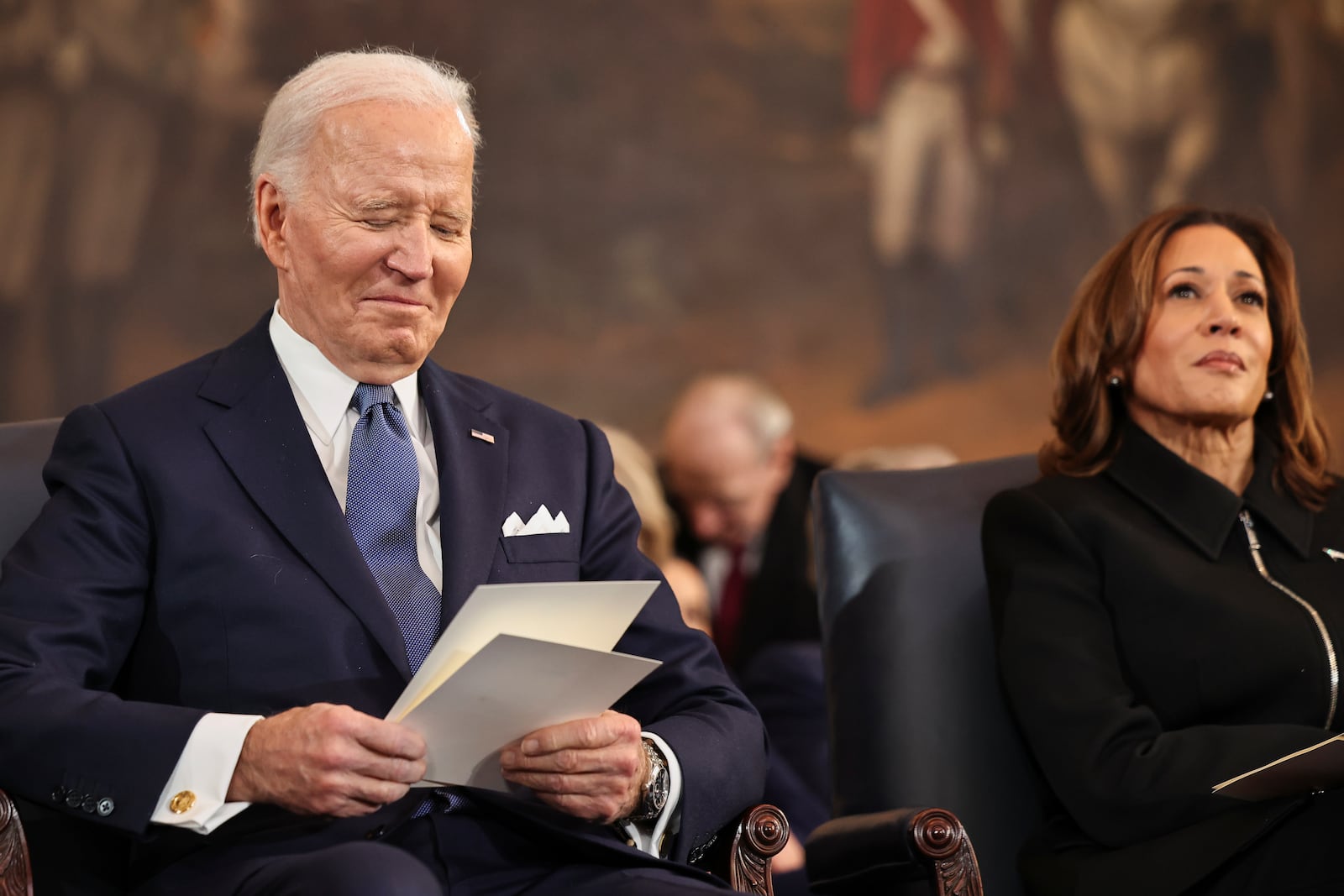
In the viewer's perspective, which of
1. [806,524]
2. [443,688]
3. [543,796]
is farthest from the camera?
[806,524]

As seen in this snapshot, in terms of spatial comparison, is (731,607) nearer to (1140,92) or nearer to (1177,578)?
(1177,578)

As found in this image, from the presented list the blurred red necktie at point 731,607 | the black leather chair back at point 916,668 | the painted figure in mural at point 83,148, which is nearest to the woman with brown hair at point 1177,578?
the black leather chair back at point 916,668

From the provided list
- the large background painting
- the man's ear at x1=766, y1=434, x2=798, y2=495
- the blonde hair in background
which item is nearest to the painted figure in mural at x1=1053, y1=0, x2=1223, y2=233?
the large background painting

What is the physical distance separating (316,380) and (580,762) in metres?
0.67

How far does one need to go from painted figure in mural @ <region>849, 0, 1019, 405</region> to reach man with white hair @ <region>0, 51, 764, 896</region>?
5726mm

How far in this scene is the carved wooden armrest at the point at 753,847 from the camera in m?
1.94

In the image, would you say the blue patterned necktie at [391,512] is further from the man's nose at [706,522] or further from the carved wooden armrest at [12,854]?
the man's nose at [706,522]

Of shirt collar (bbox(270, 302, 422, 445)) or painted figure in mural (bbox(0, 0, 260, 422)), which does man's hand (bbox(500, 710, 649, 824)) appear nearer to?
shirt collar (bbox(270, 302, 422, 445))

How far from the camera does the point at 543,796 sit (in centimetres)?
174

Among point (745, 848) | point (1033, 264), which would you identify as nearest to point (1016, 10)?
point (1033, 264)

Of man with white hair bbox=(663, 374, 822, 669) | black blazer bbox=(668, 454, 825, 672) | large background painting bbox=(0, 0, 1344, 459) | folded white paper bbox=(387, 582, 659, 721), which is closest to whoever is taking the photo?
folded white paper bbox=(387, 582, 659, 721)

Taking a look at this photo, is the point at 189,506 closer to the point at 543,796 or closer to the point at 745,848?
the point at 543,796

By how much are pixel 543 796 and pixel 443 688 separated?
26 cm

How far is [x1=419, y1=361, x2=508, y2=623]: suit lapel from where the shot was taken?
6.31 ft
